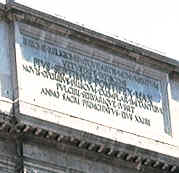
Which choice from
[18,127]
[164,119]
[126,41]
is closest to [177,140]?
[164,119]

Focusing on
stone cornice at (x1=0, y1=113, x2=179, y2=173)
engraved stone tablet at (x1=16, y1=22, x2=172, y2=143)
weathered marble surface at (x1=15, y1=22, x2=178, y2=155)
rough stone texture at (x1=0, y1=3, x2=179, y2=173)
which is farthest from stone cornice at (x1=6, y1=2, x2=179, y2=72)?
stone cornice at (x1=0, y1=113, x2=179, y2=173)

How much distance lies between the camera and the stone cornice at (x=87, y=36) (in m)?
36.6

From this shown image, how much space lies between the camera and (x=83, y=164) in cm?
3638

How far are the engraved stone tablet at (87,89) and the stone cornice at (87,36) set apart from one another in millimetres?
431

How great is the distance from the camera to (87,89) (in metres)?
37.6

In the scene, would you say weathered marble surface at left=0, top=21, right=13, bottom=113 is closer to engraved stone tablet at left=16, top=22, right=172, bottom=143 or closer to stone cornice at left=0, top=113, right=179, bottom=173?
engraved stone tablet at left=16, top=22, right=172, bottom=143

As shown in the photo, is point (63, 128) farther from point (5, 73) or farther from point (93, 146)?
point (5, 73)

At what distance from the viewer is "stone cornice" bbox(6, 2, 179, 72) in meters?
36.6

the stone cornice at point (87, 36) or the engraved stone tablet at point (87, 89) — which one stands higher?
the stone cornice at point (87, 36)

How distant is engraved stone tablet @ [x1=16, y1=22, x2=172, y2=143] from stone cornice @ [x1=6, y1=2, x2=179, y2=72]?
43 centimetres

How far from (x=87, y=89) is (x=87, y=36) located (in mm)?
1701

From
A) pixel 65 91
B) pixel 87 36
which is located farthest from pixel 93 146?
pixel 87 36

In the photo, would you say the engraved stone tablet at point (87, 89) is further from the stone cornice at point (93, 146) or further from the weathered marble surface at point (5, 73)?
the stone cornice at point (93, 146)

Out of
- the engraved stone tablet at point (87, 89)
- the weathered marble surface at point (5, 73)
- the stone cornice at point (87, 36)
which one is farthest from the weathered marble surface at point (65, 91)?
the weathered marble surface at point (5, 73)
